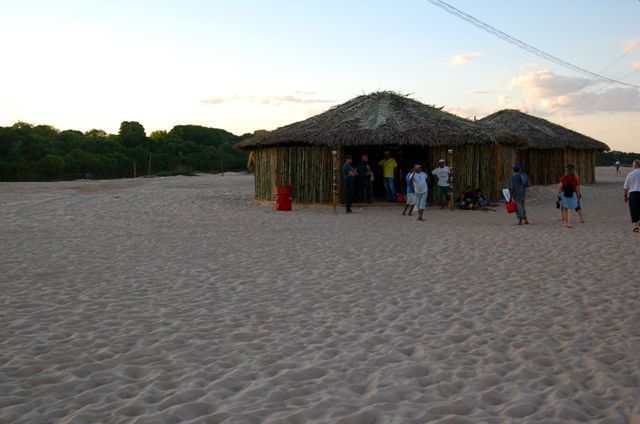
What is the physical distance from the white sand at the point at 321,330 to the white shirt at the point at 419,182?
3198 mm

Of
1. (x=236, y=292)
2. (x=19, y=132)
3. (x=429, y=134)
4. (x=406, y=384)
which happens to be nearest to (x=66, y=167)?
(x=19, y=132)

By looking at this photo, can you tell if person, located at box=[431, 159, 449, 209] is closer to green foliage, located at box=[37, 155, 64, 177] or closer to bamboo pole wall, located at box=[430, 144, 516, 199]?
bamboo pole wall, located at box=[430, 144, 516, 199]

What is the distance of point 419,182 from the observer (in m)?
14.2


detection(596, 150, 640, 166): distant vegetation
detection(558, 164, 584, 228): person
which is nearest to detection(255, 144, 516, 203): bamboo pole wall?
detection(558, 164, 584, 228): person

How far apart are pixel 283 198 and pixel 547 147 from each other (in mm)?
15863

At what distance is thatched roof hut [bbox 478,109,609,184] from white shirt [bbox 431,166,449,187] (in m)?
12.1

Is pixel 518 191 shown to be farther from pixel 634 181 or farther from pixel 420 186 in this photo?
pixel 634 181

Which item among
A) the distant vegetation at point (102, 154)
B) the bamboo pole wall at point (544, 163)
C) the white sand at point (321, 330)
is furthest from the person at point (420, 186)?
the distant vegetation at point (102, 154)

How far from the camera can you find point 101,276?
25.9 ft

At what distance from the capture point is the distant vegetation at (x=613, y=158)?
267 ft

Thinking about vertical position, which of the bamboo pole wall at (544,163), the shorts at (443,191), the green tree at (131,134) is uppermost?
the green tree at (131,134)

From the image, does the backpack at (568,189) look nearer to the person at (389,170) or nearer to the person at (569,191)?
the person at (569,191)

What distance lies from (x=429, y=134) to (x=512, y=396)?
14590 mm

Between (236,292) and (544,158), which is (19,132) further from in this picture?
(236,292)
